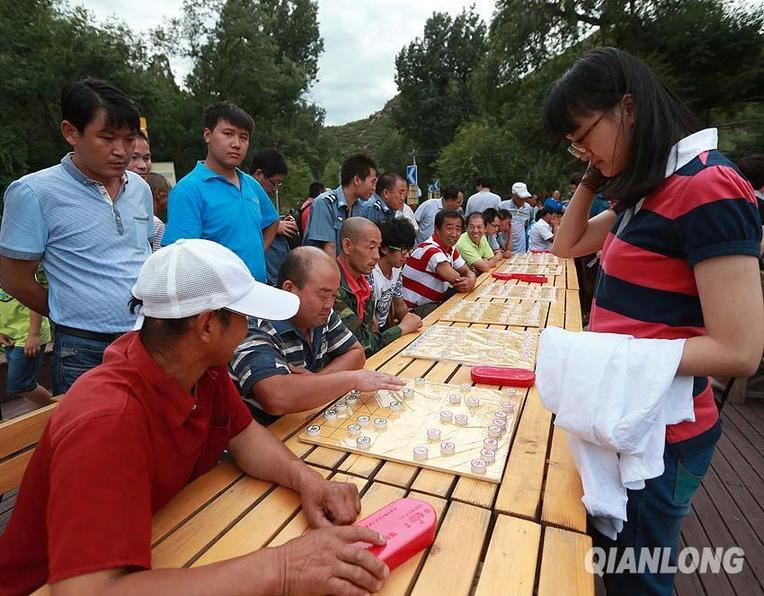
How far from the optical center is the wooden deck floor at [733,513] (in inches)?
74.8

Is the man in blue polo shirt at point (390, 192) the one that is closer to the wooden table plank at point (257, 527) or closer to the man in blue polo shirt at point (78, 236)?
the man in blue polo shirt at point (78, 236)

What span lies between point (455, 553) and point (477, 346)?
4.76ft

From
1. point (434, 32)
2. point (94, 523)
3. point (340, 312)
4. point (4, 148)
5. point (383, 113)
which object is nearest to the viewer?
point (94, 523)

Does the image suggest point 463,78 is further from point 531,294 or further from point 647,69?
point 647,69

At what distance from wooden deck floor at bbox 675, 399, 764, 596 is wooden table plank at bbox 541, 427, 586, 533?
1.12 m

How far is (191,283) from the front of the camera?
1.00 m

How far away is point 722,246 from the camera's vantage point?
0.96m

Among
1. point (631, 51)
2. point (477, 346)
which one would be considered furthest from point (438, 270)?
point (631, 51)

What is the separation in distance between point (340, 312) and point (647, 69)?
5.89 feet

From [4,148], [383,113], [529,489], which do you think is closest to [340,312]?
[529,489]

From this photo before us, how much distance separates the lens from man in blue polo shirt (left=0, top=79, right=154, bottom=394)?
72.2 inches

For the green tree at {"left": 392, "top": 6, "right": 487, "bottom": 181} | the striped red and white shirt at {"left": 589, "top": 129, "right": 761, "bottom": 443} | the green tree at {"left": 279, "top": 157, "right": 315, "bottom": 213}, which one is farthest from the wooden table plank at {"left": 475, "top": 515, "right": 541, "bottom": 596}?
the green tree at {"left": 392, "top": 6, "right": 487, "bottom": 181}

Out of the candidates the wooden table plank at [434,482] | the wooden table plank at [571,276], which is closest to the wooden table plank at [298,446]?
the wooden table plank at [434,482]

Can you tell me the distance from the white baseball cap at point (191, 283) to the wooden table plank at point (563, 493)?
0.88 metres
